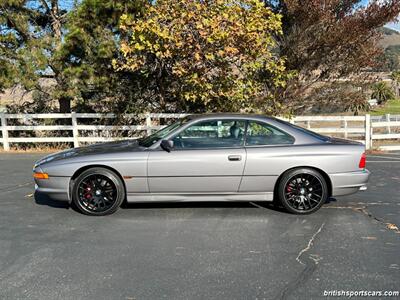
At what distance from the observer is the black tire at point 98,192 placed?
17.9 feet

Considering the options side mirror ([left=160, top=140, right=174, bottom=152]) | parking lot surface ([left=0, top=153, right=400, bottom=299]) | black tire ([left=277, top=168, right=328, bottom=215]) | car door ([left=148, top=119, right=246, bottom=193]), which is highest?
side mirror ([left=160, top=140, right=174, bottom=152])

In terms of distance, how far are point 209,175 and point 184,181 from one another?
0.35m

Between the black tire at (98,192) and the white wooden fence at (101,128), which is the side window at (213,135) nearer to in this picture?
the black tire at (98,192)

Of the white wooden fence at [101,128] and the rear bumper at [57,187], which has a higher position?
the white wooden fence at [101,128]

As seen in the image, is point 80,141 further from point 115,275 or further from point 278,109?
point 115,275

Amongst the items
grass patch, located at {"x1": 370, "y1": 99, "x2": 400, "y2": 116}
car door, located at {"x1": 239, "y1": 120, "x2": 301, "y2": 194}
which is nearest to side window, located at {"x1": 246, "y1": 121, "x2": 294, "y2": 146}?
car door, located at {"x1": 239, "y1": 120, "x2": 301, "y2": 194}

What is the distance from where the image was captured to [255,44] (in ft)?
34.8

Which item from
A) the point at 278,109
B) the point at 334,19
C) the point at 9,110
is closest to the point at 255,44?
the point at 278,109

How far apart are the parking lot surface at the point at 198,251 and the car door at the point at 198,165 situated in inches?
16.9

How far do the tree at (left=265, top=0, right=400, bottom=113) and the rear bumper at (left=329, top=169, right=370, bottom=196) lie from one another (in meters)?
8.71

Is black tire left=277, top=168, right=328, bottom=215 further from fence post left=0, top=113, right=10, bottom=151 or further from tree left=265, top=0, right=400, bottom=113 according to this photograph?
fence post left=0, top=113, right=10, bottom=151

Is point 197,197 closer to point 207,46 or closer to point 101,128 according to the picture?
point 207,46

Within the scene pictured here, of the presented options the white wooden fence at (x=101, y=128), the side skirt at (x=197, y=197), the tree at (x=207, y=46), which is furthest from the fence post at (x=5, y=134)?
the side skirt at (x=197, y=197)

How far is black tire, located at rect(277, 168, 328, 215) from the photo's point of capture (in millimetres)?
5504
